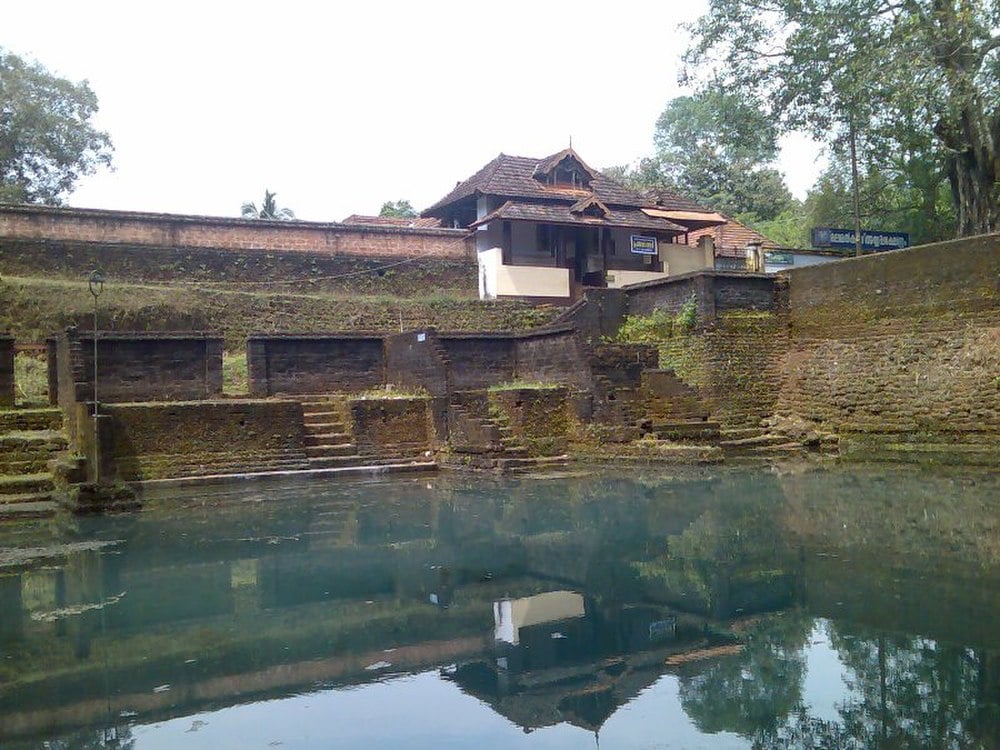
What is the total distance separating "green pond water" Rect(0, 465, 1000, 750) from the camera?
4102 millimetres

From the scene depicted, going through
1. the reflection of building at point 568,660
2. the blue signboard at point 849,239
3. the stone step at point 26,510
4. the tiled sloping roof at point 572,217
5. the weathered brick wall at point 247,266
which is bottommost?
the reflection of building at point 568,660

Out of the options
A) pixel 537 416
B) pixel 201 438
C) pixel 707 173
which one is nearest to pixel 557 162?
pixel 537 416

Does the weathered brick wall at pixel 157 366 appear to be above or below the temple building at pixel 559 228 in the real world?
below

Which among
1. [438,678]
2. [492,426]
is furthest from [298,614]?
[492,426]

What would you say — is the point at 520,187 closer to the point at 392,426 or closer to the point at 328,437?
the point at 392,426

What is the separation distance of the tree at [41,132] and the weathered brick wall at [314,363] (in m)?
15.4

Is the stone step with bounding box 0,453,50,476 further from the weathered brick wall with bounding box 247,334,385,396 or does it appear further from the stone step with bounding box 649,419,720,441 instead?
the stone step with bounding box 649,419,720,441

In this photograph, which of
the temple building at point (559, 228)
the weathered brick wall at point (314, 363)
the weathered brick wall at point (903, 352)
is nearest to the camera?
the weathered brick wall at point (903, 352)

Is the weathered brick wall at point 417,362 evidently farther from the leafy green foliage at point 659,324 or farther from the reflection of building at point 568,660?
the reflection of building at point 568,660

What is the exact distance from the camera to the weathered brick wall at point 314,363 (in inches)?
660

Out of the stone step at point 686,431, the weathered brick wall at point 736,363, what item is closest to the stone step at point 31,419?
the stone step at point 686,431

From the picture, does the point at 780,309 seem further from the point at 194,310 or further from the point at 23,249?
the point at 23,249

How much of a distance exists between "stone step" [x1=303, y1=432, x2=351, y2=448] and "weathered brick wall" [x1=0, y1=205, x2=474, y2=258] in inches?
297

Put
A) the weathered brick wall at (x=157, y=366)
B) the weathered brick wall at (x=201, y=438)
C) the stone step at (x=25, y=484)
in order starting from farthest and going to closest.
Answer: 1. the weathered brick wall at (x=157, y=366)
2. the weathered brick wall at (x=201, y=438)
3. the stone step at (x=25, y=484)
